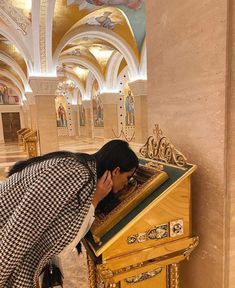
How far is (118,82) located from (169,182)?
12790 millimetres

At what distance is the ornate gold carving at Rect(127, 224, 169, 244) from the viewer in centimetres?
112

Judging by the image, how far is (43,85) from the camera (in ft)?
24.3

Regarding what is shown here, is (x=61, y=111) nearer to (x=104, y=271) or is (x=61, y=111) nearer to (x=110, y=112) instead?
(x=110, y=112)

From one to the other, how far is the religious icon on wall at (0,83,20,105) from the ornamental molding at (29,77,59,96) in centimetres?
1552

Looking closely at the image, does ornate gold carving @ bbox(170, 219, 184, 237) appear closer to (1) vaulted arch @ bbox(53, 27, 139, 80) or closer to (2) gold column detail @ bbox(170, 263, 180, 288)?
(2) gold column detail @ bbox(170, 263, 180, 288)

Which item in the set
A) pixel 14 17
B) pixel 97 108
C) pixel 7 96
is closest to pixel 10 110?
pixel 7 96

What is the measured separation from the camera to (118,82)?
13.4 meters

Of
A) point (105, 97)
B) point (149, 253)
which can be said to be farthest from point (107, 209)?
point (105, 97)

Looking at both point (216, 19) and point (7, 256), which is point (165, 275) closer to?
point (7, 256)

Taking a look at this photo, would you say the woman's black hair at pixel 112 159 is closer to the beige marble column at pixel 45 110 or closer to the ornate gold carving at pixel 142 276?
the ornate gold carving at pixel 142 276

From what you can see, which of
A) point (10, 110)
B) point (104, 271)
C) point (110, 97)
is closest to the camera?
point (104, 271)

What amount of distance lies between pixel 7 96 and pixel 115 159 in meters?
22.7

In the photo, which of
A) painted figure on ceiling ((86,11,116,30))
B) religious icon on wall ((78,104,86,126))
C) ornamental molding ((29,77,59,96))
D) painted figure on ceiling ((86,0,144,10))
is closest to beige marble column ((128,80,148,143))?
painted figure on ceiling ((86,11,116,30))

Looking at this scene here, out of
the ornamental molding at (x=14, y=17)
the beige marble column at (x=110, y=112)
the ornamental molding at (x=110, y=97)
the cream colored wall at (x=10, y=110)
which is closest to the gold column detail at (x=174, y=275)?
the ornamental molding at (x=14, y=17)
